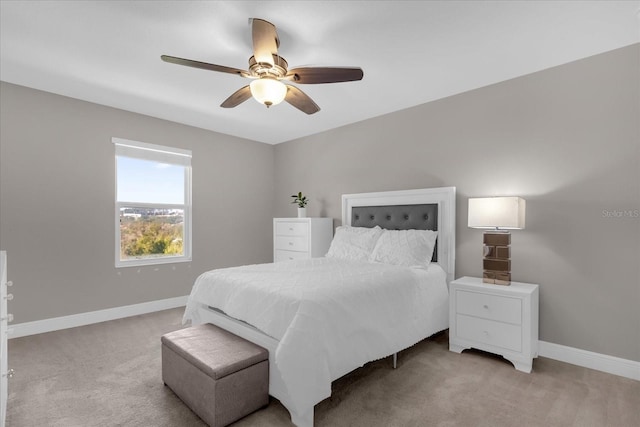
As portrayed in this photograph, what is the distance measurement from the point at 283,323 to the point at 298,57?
2016mm

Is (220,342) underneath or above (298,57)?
underneath

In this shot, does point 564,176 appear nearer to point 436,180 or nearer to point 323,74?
point 436,180

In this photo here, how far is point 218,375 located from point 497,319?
7.03 ft

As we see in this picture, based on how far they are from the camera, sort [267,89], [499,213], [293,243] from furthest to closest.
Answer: [293,243] → [499,213] → [267,89]

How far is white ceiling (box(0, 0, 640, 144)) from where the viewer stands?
78.8 inches

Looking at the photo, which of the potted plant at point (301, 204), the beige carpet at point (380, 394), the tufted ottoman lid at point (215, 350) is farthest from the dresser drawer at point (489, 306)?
the potted plant at point (301, 204)

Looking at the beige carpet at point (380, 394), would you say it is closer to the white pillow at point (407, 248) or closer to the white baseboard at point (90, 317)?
the white baseboard at point (90, 317)

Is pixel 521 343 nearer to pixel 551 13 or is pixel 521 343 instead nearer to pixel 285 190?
pixel 551 13

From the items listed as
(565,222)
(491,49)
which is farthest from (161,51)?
(565,222)

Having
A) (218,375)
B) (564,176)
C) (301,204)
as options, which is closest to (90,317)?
(218,375)

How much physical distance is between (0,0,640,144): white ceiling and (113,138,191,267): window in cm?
87

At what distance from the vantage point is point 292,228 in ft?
14.6

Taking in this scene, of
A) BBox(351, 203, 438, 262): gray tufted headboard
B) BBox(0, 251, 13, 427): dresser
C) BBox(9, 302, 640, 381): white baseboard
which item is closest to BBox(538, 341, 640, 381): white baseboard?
BBox(9, 302, 640, 381): white baseboard

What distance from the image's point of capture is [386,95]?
131 inches
